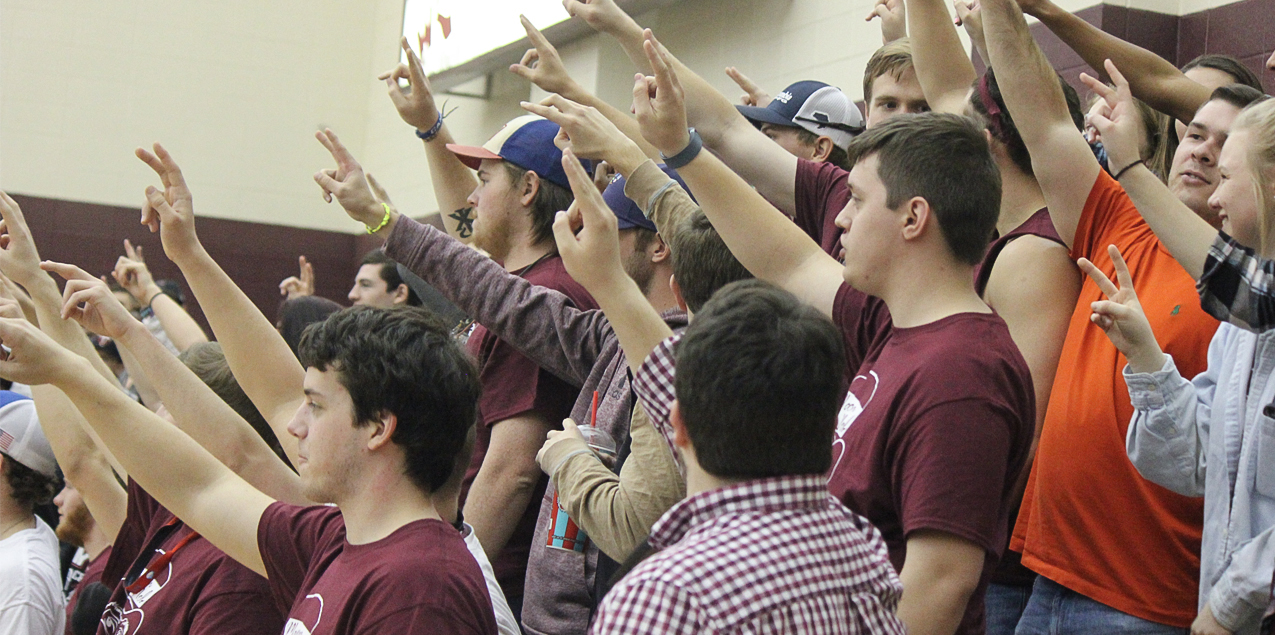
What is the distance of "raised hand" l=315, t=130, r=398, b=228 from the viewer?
2829mm

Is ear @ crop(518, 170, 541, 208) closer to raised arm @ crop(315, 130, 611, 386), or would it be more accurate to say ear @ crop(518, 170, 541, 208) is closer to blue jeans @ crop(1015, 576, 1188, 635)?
raised arm @ crop(315, 130, 611, 386)

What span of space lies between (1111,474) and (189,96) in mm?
8329

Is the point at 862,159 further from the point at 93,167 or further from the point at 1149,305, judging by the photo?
the point at 93,167

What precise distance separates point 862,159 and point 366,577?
1.01m

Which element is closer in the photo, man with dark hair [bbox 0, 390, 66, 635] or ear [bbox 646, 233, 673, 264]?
ear [bbox 646, 233, 673, 264]

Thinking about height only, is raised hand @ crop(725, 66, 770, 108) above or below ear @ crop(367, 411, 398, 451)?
above

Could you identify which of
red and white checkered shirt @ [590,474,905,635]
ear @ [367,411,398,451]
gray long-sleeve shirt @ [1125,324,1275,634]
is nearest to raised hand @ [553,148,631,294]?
ear @ [367,411,398,451]

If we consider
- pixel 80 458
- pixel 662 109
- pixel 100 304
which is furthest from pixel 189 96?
pixel 662 109

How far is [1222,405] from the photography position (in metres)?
2.10

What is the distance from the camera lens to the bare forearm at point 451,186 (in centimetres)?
372

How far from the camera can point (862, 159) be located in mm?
2045

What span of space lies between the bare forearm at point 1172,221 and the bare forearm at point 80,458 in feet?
8.39

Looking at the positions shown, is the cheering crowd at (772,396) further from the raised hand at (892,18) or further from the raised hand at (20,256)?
the raised hand at (892,18)

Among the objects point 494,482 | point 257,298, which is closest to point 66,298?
point 494,482
